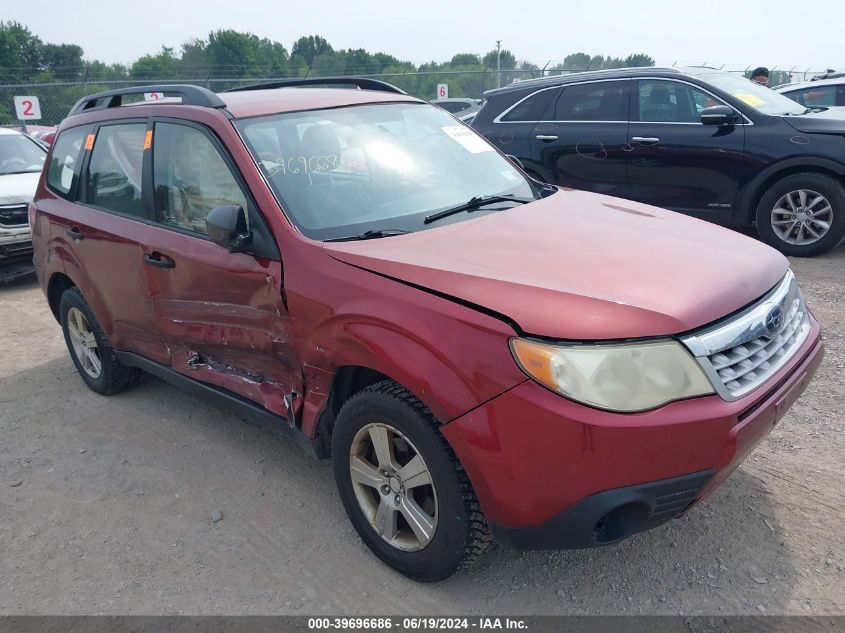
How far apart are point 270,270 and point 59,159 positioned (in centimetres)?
263

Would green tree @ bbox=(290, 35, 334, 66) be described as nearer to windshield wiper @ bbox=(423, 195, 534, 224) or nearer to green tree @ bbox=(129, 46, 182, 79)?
green tree @ bbox=(129, 46, 182, 79)

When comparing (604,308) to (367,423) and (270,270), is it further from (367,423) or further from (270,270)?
(270,270)

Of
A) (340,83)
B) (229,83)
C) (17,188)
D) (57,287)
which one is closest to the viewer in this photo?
(340,83)

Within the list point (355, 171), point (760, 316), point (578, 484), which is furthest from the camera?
point (355, 171)

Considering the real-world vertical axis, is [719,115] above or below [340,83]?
below

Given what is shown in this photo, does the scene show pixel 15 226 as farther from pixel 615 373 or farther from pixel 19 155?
pixel 615 373

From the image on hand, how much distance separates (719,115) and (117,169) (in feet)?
17.4

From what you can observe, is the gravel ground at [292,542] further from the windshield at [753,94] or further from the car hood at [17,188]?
the car hood at [17,188]

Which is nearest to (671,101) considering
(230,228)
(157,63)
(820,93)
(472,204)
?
(472,204)

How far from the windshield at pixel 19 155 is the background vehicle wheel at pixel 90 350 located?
4838 mm

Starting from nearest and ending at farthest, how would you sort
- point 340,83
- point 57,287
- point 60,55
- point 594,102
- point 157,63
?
point 340,83, point 57,287, point 594,102, point 157,63, point 60,55

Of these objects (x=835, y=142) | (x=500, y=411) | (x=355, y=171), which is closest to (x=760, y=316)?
(x=500, y=411)

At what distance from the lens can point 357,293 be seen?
2.60 meters

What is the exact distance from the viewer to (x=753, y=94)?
7.11 metres
